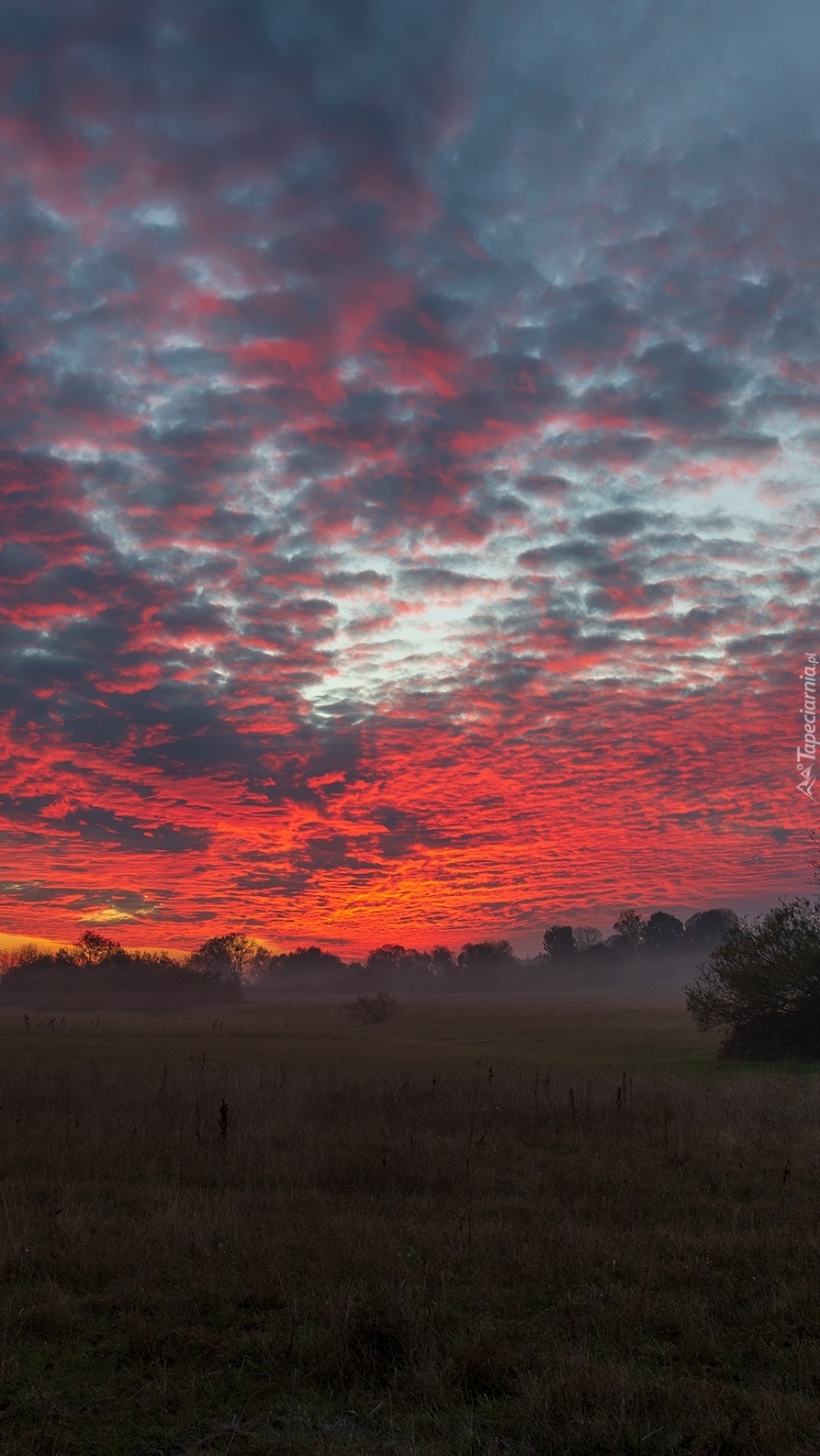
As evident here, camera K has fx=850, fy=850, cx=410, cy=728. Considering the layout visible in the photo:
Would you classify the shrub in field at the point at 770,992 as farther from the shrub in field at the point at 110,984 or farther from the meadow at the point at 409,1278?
the shrub in field at the point at 110,984

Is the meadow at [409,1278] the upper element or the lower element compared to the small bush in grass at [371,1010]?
upper

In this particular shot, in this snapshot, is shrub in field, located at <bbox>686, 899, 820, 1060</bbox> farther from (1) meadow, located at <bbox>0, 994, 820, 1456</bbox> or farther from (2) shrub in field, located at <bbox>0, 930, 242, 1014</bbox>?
(2) shrub in field, located at <bbox>0, 930, 242, 1014</bbox>

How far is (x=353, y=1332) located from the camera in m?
7.81

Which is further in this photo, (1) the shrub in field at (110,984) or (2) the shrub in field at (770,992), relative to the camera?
(1) the shrub in field at (110,984)

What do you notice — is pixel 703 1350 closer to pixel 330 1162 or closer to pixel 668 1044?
pixel 330 1162

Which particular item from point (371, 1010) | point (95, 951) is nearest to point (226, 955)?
point (95, 951)

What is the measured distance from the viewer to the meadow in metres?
6.44

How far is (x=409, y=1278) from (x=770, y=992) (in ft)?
114

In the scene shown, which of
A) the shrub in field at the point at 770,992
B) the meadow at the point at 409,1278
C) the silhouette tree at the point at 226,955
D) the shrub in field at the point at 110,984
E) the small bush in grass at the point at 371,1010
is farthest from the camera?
the silhouette tree at the point at 226,955

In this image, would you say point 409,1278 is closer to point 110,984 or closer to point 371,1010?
point 371,1010

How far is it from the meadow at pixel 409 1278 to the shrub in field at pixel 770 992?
64.4 ft

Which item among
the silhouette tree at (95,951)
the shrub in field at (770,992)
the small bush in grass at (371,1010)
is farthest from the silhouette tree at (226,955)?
the shrub in field at (770,992)

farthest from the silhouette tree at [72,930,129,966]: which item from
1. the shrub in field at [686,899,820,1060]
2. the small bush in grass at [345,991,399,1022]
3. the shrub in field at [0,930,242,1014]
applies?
the shrub in field at [686,899,820,1060]

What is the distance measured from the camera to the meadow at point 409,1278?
6441mm
